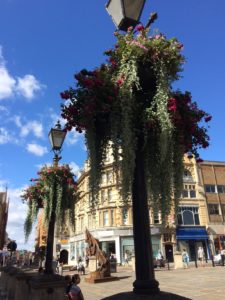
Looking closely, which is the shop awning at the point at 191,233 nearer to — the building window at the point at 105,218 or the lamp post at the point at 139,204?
the building window at the point at 105,218

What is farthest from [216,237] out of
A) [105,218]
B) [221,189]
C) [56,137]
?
[56,137]

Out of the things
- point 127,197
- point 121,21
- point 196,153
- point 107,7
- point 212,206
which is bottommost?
point 127,197

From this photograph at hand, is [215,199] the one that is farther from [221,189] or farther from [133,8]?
[133,8]

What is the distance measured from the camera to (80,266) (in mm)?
27688

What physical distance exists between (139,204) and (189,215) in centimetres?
4256

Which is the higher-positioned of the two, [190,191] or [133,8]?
[190,191]

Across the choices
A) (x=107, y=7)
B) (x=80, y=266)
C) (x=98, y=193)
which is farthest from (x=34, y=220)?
(x=80, y=266)

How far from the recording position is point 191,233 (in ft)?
139

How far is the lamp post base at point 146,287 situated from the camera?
120 inches

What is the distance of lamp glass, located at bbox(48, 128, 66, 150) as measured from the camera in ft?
28.9

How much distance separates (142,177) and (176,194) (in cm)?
53

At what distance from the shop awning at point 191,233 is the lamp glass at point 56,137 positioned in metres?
36.2

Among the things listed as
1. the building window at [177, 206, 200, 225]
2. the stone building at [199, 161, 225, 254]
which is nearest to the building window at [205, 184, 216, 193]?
the stone building at [199, 161, 225, 254]

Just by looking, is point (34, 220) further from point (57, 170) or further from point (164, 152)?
point (164, 152)
